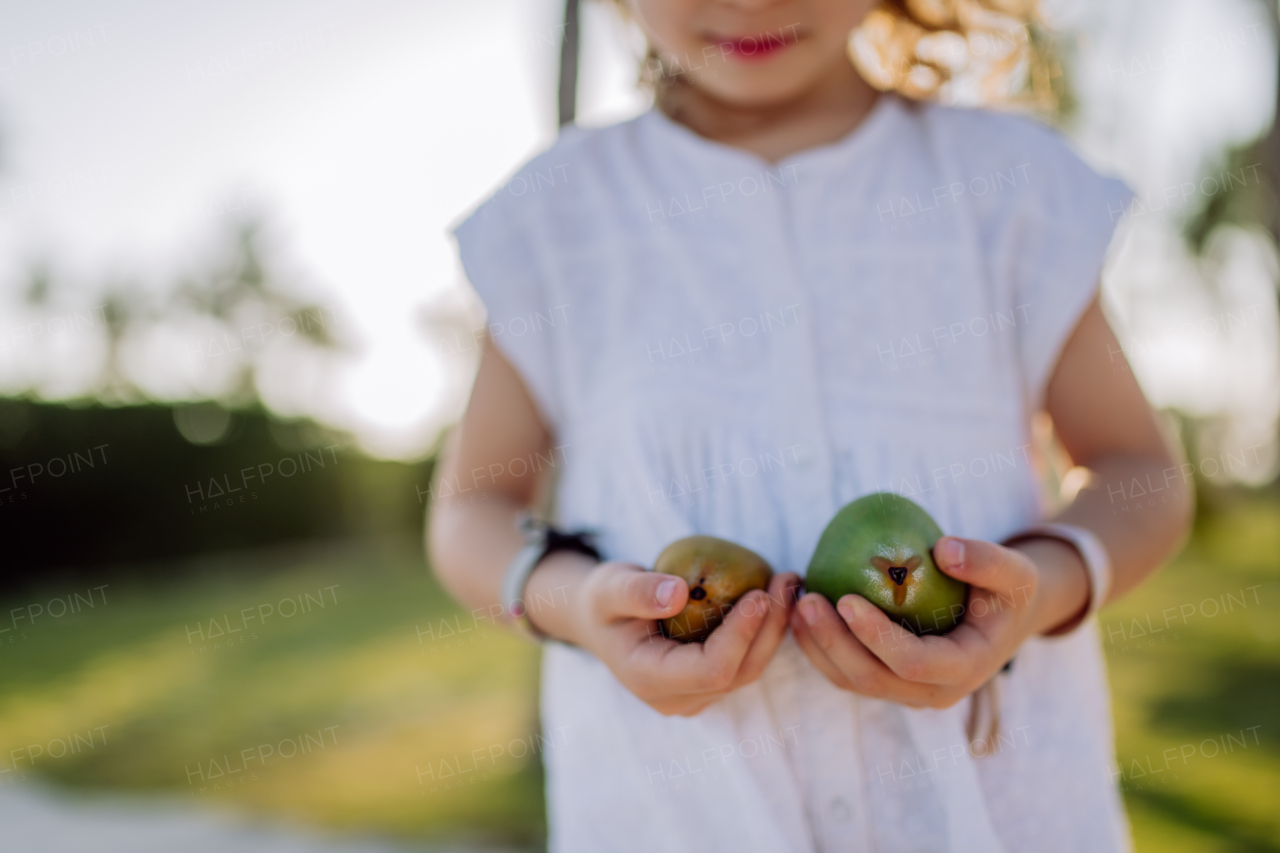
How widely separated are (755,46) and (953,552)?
0.89 meters

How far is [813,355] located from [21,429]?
16717mm

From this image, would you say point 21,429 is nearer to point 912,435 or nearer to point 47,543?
point 47,543

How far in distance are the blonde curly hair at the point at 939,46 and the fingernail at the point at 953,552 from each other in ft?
4.04

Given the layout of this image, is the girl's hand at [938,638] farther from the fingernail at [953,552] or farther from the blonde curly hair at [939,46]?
the blonde curly hair at [939,46]

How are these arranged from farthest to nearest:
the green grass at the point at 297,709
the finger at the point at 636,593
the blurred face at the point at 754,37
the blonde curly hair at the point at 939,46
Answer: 1. the green grass at the point at 297,709
2. the blonde curly hair at the point at 939,46
3. the blurred face at the point at 754,37
4. the finger at the point at 636,593

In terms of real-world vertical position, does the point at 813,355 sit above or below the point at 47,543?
above

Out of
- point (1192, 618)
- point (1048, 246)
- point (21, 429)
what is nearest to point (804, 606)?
point (1048, 246)

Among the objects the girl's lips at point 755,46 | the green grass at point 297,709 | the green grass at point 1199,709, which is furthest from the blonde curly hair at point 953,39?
the green grass at point 297,709

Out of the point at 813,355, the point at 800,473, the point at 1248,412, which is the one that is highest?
the point at 813,355

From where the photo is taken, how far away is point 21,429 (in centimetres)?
1471

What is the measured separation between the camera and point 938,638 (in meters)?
1.17

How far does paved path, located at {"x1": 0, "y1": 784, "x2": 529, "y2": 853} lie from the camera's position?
5.16m

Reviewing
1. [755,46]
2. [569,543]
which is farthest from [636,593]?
[755,46]

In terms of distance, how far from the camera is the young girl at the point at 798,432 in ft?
4.33
